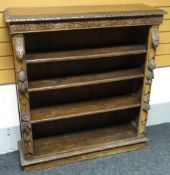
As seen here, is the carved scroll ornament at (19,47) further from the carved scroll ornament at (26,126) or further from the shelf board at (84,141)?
the shelf board at (84,141)

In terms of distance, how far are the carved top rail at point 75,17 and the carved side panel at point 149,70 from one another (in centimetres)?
8

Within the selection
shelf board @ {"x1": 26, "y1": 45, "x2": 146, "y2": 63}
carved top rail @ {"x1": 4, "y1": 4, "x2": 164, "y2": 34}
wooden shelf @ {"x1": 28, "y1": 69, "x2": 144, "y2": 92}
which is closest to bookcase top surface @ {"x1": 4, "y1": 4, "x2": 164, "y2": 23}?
carved top rail @ {"x1": 4, "y1": 4, "x2": 164, "y2": 34}

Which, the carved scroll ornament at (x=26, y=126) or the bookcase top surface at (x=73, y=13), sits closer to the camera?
the bookcase top surface at (x=73, y=13)

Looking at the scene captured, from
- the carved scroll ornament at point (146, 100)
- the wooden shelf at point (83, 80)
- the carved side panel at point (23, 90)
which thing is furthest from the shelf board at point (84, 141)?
the wooden shelf at point (83, 80)

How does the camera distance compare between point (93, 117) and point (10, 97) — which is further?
point (93, 117)

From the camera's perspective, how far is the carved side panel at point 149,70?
1.82 meters

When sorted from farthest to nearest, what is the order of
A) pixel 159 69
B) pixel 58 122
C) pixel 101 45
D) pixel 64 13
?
pixel 159 69, pixel 58 122, pixel 101 45, pixel 64 13

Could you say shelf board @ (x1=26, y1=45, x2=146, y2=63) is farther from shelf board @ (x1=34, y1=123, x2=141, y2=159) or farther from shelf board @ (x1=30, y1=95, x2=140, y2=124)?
shelf board @ (x1=34, y1=123, x2=141, y2=159)

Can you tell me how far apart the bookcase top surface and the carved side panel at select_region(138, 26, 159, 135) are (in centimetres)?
14

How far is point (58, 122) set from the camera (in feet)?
7.06

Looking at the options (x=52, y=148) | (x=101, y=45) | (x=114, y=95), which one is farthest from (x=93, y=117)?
(x=101, y=45)

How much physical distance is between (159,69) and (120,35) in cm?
49

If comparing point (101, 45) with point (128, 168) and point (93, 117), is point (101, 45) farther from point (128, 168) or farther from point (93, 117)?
point (128, 168)

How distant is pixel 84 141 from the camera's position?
2105 millimetres
